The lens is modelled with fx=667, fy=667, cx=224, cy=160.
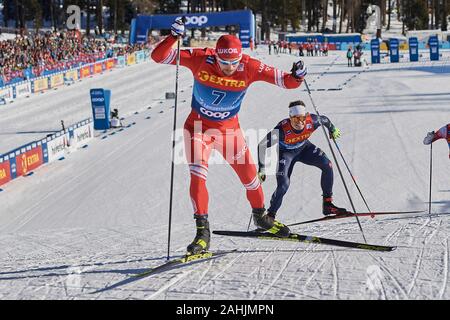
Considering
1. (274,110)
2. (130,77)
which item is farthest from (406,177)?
(130,77)

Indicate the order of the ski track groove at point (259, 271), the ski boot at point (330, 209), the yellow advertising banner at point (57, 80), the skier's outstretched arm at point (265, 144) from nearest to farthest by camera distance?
the ski track groove at point (259, 271)
the skier's outstretched arm at point (265, 144)
the ski boot at point (330, 209)
the yellow advertising banner at point (57, 80)

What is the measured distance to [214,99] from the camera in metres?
6.73

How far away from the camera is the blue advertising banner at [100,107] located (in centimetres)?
2288

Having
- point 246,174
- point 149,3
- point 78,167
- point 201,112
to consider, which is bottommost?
point 78,167

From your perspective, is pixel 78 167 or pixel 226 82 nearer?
pixel 226 82

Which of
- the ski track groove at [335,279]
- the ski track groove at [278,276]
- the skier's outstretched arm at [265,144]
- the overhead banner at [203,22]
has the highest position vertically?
the overhead banner at [203,22]

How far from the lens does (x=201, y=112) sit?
6.80 meters

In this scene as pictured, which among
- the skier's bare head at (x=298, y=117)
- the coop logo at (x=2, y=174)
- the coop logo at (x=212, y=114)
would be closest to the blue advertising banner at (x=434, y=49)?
the coop logo at (x=2, y=174)

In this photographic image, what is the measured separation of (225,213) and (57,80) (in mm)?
25760

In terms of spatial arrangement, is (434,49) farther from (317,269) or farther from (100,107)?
(317,269)

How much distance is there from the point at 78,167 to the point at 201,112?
Answer: 11215 mm

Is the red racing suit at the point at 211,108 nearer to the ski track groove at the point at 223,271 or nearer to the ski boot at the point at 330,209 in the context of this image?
the ski track groove at the point at 223,271

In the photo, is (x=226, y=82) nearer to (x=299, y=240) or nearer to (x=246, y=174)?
(x=246, y=174)

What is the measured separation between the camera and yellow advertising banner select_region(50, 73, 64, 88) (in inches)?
1376
